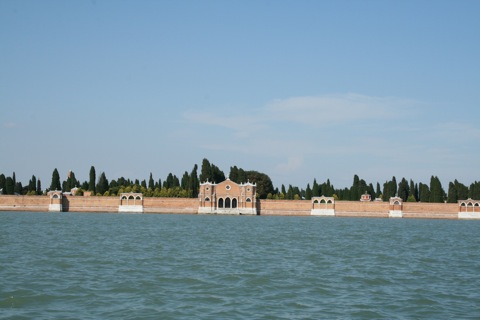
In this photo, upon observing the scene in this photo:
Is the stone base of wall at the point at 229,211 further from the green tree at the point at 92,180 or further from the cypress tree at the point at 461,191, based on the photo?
the cypress tree at the point at 461,191

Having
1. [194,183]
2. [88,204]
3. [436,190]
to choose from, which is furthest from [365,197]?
[88,204]

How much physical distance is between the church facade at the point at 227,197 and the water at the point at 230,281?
129 ft

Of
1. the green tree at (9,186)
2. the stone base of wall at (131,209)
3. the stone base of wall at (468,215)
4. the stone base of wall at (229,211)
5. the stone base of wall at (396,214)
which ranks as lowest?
the stone base of wall at (468,215)

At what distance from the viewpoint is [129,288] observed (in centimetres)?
1407

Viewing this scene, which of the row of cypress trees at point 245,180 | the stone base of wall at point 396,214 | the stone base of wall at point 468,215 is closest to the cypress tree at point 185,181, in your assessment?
the row of cypress trees at point 245,180

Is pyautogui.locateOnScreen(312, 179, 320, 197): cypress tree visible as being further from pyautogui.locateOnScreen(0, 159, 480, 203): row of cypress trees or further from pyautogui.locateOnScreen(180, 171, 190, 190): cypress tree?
pyautogui.locateOnScreen(180, 171, 190, 190): cypress tree

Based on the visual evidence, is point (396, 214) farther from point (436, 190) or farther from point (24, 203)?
point (24, 203)

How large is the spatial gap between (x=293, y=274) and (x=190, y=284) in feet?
10.8

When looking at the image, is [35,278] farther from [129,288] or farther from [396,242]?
[396,242]

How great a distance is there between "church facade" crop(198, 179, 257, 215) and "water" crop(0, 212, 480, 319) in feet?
129

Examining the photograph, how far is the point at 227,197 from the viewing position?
6556cm

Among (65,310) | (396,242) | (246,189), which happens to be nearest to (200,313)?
(65,310)

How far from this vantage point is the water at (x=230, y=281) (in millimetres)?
12086

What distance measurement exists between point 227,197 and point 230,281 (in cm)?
5011
